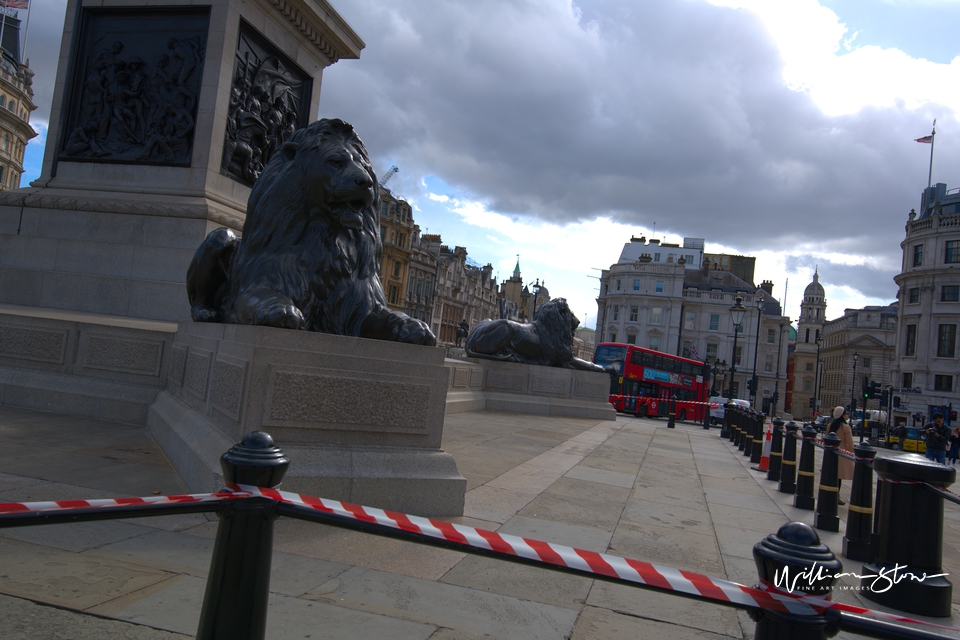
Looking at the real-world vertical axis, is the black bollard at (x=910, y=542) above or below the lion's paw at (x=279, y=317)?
below

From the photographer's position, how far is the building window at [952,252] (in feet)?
184

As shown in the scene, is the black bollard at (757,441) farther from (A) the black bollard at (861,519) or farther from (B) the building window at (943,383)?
(B) the building window at (943,383)

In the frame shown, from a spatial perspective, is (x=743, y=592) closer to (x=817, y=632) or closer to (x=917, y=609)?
(x=817, y=632)

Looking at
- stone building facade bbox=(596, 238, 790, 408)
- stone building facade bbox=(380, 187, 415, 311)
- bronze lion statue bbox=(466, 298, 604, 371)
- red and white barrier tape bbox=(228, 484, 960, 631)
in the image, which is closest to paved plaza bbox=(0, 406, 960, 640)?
red and white barrier tape bbox=(228, 484, 960, 631)

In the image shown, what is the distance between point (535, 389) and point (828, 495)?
868cm

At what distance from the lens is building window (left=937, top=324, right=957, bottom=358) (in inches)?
2135

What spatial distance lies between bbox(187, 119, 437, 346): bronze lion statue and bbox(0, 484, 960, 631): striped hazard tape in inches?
109

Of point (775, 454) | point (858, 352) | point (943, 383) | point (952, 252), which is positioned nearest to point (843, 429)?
point (775, 454)

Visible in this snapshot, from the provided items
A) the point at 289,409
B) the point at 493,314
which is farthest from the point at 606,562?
the point at 493,314

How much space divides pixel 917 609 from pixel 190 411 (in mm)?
4947

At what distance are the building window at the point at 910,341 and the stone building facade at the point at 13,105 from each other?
88.0 meters

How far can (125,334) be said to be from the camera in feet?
21.4

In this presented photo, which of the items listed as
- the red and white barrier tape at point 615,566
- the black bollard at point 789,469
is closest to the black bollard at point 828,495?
the black bollard at point 789,469

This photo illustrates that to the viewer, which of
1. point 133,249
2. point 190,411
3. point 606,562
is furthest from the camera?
point 133,249
